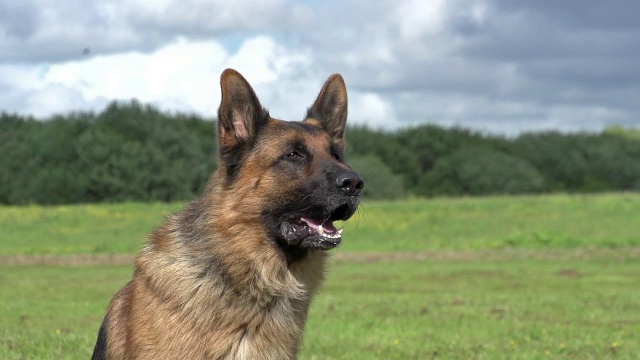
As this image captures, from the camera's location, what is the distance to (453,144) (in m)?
90.4

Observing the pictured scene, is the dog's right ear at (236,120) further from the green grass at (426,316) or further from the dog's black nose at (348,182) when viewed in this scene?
the green grass at (426,316)

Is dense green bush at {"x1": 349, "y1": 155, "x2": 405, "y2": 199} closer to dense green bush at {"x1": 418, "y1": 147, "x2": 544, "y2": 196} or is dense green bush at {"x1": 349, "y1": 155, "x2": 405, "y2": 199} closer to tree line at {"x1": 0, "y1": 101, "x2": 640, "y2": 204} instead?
tree line at {"x1": 0, "y1": 101, "x2": 640, "y2": 204}

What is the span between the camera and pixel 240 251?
22.6 ft

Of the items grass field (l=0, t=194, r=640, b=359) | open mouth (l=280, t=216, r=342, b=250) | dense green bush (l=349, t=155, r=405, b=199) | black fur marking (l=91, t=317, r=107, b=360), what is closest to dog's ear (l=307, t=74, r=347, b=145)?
grass field (l=0, t=194, r=640, b=359)

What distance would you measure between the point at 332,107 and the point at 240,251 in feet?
5.43

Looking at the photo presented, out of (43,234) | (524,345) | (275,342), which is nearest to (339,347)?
(524,345)

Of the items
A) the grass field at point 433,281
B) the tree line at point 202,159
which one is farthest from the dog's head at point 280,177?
the tree line at point 202,159

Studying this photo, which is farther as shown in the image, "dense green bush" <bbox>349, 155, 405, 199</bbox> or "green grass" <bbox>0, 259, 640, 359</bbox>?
"dense green bush" <bbox>349, 155, 405, 199</bbox>

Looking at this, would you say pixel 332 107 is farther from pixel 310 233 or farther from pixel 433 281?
pixel 433 281

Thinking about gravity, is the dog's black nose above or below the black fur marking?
above

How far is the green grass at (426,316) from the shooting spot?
462 inches

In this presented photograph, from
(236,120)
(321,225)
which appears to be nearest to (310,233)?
(321,225)

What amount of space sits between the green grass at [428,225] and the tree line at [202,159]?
12.2 m

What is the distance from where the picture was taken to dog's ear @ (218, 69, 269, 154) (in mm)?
6902
